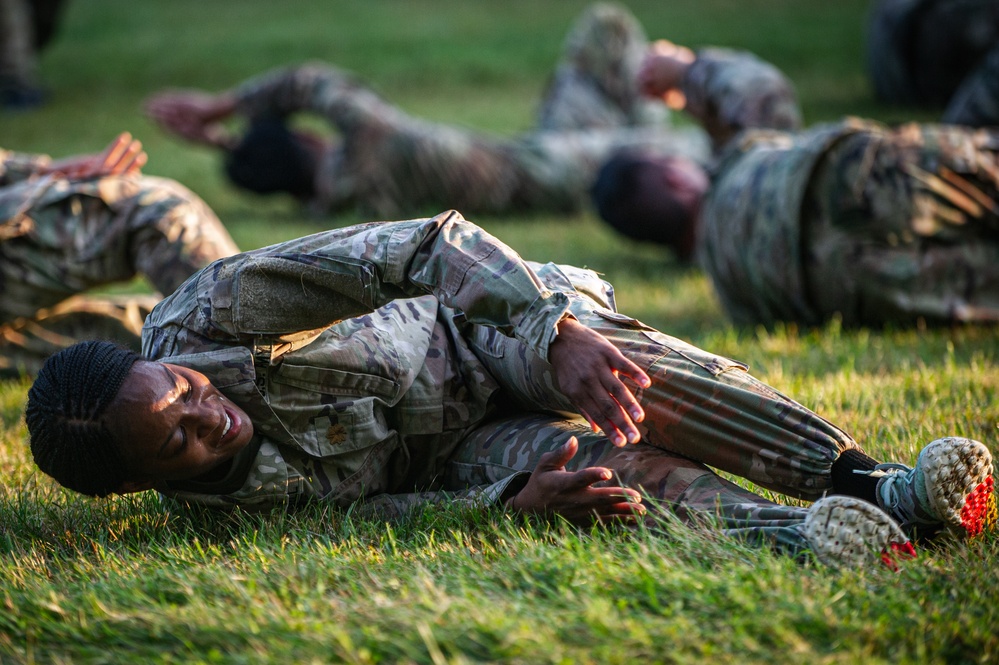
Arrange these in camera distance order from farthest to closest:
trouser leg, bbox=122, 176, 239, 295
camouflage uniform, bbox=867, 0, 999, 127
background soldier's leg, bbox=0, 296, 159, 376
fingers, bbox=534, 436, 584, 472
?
camouflage uniform, bbox=867, 0, 999, 127 < background soldier's leg, bbox=0, 296, 159, 376 < trouser leg, bbox=122, 176, 239, 295 < fingers, bbox=534, 436, 584, 472

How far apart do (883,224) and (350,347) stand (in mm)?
2570

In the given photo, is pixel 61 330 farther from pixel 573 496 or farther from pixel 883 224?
pixel 883 224

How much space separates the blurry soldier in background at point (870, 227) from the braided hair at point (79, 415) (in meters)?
2.98

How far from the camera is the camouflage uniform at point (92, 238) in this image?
3875mm

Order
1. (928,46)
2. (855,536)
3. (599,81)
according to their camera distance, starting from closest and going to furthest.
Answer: (855,536) → (599,81) → (928,46)

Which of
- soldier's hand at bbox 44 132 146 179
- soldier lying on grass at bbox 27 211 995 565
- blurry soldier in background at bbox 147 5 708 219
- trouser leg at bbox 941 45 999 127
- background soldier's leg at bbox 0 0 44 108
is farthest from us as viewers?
background soldier's leg at bbox 0 0 44 108

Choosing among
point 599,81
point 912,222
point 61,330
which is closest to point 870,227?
point 912,222

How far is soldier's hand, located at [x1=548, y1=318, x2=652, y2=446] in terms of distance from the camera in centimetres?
219

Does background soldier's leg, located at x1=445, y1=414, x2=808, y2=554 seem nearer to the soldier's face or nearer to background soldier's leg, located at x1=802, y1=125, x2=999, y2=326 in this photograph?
the soldier's face

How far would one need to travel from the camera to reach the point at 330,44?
16031 millimetres

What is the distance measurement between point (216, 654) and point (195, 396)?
0.66 m

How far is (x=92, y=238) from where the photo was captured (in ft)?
13.1

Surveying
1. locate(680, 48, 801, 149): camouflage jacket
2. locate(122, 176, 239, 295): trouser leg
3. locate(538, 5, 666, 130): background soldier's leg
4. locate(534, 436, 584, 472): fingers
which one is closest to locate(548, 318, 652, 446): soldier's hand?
locate(534, 436, 584, 472): fingers

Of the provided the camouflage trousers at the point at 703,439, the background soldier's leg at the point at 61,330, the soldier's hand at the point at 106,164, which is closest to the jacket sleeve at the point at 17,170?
the soldier's hand at the point at 106,164
